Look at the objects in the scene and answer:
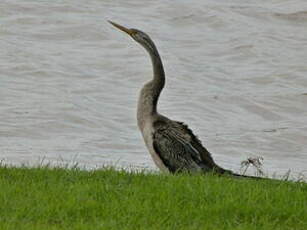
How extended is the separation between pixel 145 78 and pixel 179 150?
35.2 ft

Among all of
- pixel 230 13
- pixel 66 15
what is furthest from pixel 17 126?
pixel 230 13

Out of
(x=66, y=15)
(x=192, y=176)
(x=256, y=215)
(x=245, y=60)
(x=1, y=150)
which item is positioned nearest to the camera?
(x=256, y=215)

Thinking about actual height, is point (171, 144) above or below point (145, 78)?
above

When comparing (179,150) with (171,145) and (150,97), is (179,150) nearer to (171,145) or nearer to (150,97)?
(171,145)

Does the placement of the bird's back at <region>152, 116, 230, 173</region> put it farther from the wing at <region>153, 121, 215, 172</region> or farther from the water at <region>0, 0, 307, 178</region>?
the water at <region>0, 0, 307, 178</region>

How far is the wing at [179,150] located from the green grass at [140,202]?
1.24m

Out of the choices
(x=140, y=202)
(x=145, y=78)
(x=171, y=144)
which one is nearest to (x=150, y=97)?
(x=171, y=144)

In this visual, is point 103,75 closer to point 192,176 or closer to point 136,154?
point 136,154

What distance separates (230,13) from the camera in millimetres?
26719

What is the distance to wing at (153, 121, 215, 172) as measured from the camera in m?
10.5

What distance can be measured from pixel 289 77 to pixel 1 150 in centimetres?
843

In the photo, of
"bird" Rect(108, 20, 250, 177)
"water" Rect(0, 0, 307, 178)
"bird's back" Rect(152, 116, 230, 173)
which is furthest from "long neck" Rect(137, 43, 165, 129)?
"water" Rect(0, 0, 307, 178)

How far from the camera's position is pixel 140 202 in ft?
26.9

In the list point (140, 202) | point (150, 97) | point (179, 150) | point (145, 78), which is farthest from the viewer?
point (145, 78)
